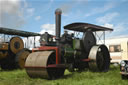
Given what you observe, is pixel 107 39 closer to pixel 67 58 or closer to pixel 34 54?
pixel 67 58

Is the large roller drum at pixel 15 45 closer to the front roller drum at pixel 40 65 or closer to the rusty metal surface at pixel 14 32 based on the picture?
the rusty metal surface at pixel 14 32

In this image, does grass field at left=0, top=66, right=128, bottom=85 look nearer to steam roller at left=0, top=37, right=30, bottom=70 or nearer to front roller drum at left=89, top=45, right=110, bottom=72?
front roller drum at left=89, top=45, right=110, bottom=72

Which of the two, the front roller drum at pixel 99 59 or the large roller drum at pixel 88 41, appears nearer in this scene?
the front roller drum at pixel 99 59

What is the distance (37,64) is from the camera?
777 cm

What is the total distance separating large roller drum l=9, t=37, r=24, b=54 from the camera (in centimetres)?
1496

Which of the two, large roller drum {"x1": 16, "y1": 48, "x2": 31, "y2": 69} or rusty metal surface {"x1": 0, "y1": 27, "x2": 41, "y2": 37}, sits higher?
rusty metal surface {"x1": 0, "y1": 27, "x2": 41, "y2": 37}

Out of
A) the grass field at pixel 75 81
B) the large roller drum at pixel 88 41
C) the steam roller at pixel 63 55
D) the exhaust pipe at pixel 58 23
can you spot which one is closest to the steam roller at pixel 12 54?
the steam roller at pixel 63 55

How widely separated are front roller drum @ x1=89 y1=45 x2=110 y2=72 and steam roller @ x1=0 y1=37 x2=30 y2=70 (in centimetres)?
692

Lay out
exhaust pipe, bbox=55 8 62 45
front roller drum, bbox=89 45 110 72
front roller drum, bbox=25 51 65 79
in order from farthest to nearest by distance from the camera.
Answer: front roller drum, bbox=89 45 110 72
exhaust pipe, bbox=55 8 62 45
front roller drum, bbox=25 51 65 79

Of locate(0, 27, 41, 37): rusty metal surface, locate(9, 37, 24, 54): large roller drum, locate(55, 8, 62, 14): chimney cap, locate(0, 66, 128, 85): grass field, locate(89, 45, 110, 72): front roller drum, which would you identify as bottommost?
locate(0, 66, 128, 85): grass field

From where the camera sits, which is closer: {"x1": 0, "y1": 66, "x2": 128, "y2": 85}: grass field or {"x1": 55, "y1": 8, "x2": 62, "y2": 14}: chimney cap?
{"x1": 0, "y1": 66, "x2": 128, "y2": 85}: grass field

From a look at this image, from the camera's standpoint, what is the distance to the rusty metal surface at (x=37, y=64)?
25.1 feet

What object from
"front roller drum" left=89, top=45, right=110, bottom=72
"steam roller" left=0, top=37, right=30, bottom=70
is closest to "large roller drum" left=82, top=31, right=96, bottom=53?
"front roller drum" left=89, top=45, right=110, bottom=72

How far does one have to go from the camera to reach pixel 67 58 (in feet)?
32.6
